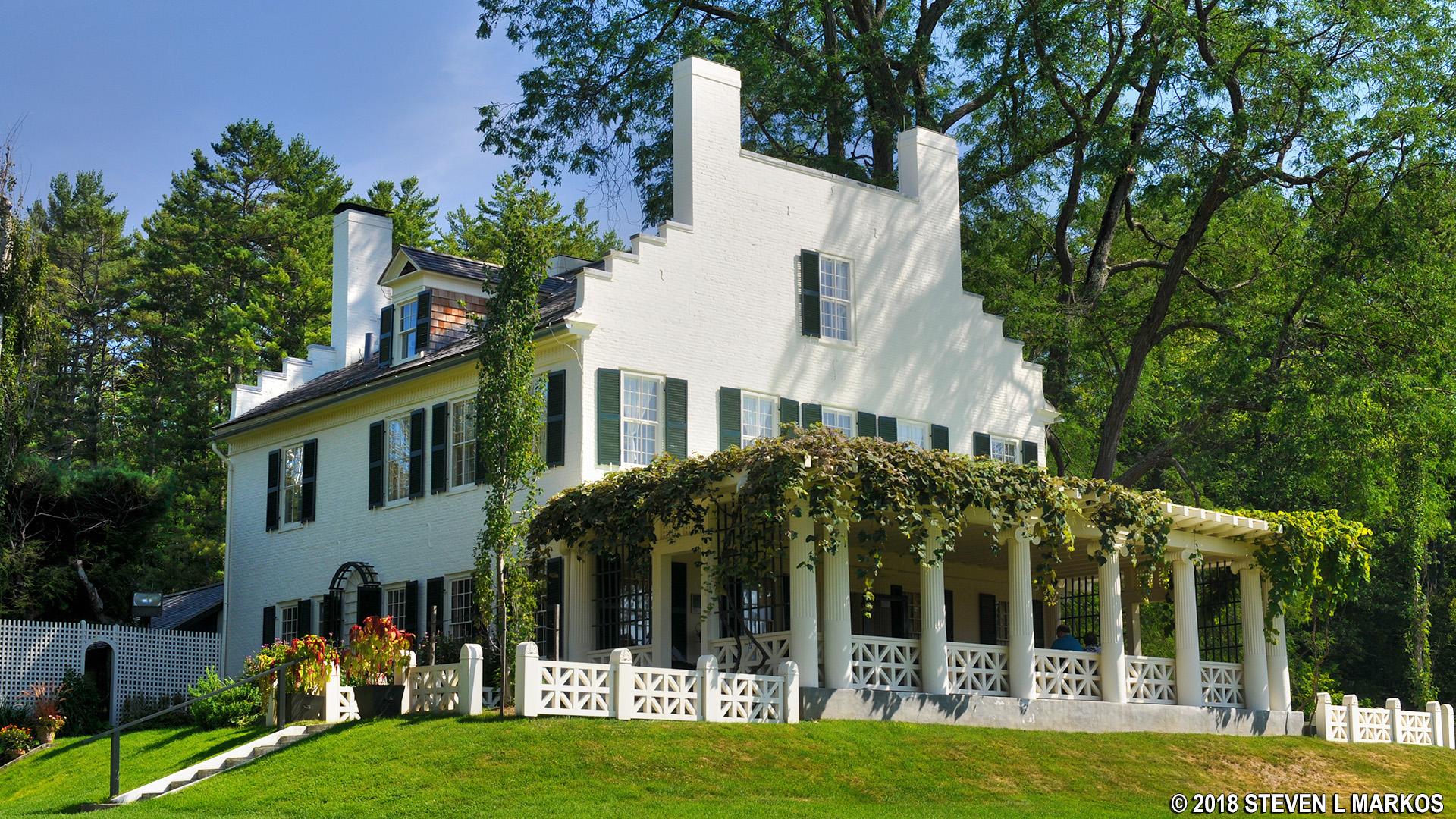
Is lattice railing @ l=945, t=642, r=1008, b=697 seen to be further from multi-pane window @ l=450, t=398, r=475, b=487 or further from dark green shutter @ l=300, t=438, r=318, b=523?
dark green shutter @ l=300, t=438, r=318, b=523

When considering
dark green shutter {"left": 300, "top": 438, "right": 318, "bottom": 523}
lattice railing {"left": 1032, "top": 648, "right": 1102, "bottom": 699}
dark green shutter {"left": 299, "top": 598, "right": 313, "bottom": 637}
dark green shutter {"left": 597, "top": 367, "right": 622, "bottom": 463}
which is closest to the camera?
lattice railing {"left": 1032, "top": 648, "right": 1102, "bottom": 699}

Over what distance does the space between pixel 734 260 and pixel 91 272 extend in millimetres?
41992

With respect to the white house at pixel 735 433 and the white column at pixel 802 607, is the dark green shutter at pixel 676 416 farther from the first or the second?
the white column at pixel 802 607

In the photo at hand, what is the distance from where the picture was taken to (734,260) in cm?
2741

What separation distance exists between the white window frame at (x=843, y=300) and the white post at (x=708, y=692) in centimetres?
942

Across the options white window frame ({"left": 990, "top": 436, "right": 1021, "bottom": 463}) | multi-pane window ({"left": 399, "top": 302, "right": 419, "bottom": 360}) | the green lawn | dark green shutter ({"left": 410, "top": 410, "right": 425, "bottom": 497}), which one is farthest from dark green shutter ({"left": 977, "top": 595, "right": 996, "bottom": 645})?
multi-pane window ({"left": 399, "top": 302, "right": 419, "bottom": 360})

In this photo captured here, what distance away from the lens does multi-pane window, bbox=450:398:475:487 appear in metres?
27.2

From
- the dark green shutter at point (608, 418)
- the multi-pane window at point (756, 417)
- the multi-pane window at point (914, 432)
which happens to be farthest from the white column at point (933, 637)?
the multi-pane window at point (914, 432)

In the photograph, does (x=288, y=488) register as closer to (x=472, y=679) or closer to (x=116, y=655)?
(x=116, y=655)

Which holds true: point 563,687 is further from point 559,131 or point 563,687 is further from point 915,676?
point 559,131

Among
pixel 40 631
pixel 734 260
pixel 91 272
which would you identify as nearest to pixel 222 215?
pixel 91 272

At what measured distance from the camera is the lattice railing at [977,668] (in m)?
23.4

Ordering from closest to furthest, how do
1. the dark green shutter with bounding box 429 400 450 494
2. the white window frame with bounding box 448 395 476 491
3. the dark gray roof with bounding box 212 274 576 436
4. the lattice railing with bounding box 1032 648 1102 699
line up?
the lattice railing with bounding box 1032 648 1102 699 < the dark gray roof with bounding box 212 274 576 436 < the white window frame with bounding box 448 395 476 491 < the dark green shutter with bounding box 429 400 450 494

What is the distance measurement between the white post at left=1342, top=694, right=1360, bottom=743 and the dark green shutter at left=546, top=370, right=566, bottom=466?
14076 mm
